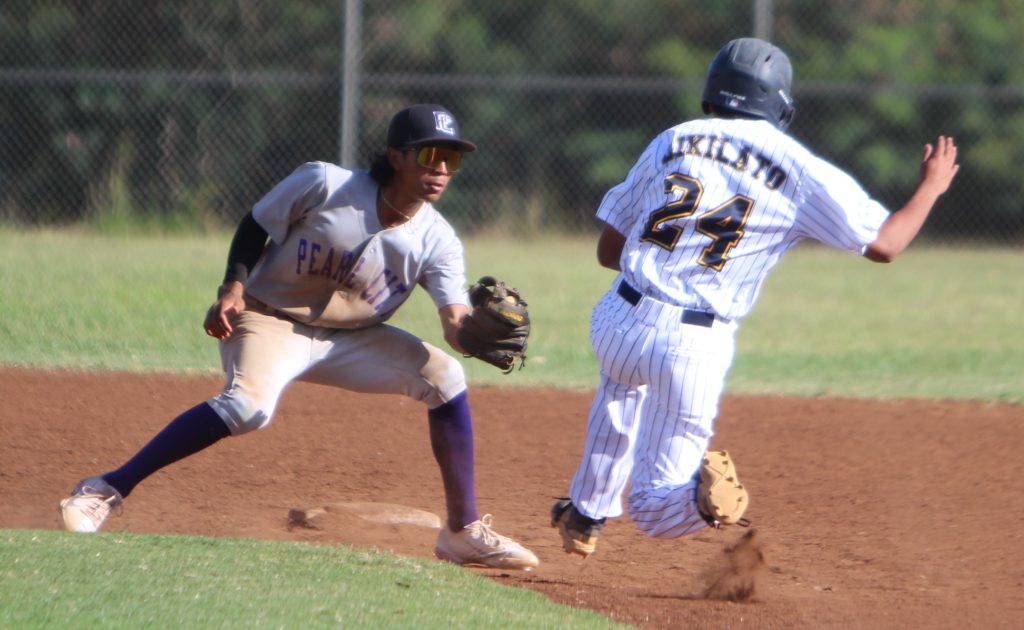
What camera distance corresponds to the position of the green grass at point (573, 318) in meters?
8.13

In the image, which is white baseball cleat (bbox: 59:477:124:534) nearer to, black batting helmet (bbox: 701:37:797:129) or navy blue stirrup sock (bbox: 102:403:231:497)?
navy blue stirrup sock (bbox: 102:403:231:497)

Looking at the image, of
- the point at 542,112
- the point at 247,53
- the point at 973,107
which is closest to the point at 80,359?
the point at 247,53

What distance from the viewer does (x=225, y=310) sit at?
4125mm

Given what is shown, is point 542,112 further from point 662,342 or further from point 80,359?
point 662,342

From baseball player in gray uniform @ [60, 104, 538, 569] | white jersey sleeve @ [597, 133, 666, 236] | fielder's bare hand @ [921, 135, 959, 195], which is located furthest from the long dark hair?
fielder's bare hand @ [921, 135, 959, 195]

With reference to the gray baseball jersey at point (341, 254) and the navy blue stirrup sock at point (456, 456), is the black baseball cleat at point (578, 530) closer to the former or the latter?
the navy blue stirrup sock at point (456, 456)

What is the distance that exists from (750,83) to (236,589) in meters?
2.00

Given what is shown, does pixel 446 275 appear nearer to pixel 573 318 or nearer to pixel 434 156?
pixel 434 156

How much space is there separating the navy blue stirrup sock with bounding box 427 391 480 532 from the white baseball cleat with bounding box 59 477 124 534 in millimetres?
1039

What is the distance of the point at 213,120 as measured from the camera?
1366 cm

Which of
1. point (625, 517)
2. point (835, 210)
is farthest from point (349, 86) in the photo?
point (835, 210)

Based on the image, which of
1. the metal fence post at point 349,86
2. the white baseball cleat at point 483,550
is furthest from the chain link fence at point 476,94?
the white baseball cleat at point 483,550

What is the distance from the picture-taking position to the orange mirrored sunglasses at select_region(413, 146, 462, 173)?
4230 mm

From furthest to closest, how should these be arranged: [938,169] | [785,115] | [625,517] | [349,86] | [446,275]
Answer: [349,86] → [625,517] → [446,275] → [785,115] → [938,169]
